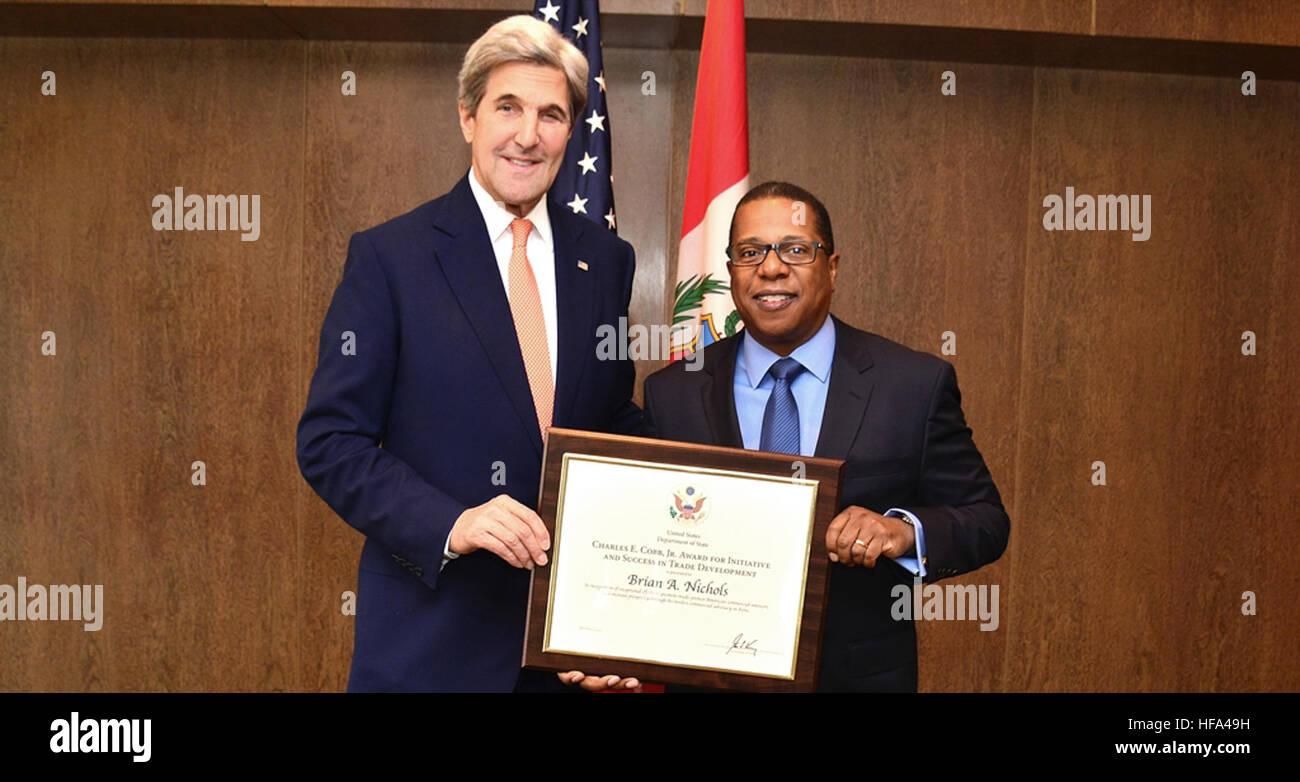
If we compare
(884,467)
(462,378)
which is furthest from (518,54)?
(884,467)

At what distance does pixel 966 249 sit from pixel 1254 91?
1.57 metres

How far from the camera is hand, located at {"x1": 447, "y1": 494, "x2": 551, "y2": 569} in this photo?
1.87 meters

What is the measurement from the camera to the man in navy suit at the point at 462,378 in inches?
82.7

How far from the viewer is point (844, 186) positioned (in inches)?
179

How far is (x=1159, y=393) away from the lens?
4660 millimetres

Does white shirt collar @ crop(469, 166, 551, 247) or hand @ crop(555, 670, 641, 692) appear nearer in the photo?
hand @ crop(555, 670, 641, 692)

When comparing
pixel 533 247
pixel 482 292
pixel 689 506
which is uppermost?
pixel 533 247

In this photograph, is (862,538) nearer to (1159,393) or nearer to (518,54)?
(518,54)

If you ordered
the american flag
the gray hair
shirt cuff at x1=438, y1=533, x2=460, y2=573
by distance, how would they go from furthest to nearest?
the american flag → the gray hair → shirt cuff at x1=438, y1=533, x2=460, y2=573

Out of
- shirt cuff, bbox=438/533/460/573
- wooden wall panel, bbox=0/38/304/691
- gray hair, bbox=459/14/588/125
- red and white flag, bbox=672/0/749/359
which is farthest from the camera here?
wooden wall panel, bbox=0/38/304/691

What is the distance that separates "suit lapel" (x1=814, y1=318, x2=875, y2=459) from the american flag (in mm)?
1594

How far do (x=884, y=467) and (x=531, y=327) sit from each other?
2.67 ft

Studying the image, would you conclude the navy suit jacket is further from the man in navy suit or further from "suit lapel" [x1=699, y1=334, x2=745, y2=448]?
"suit lapel" [x1=699, y1=334, x2=745, y2=448]
